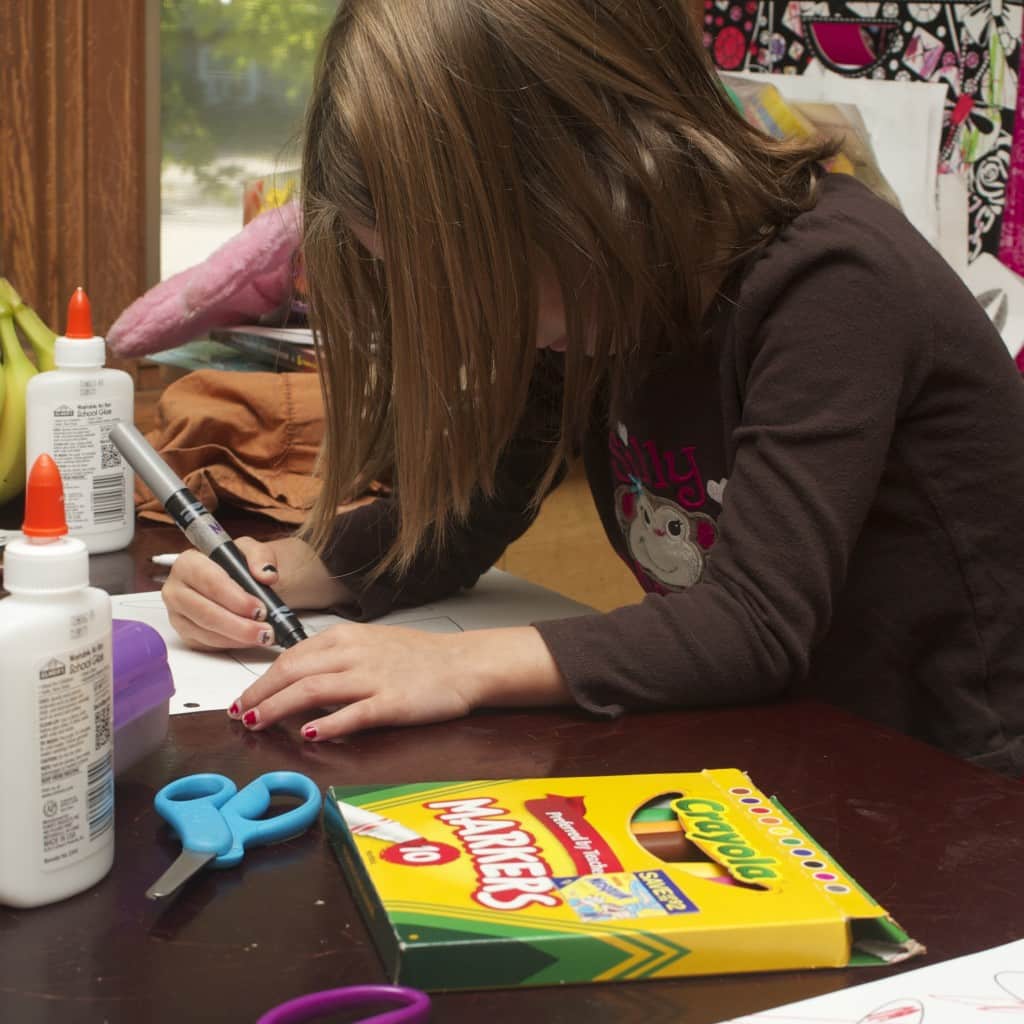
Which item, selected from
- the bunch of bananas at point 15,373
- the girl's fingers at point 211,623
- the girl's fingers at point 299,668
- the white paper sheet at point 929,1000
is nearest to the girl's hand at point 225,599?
the girl's fingers at point 211,623

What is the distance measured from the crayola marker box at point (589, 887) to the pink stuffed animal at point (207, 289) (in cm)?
86

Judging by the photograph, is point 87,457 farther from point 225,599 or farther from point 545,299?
point 545,299

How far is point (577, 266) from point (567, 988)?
1.46 ft

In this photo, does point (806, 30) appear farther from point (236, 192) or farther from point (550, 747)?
point (550, 747)

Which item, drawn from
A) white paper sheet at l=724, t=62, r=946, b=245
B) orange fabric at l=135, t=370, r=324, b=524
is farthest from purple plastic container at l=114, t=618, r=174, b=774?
white paper sheet at l=724, t=62, r=946, b=245

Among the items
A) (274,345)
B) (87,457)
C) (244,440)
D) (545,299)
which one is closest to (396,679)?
(545,299)

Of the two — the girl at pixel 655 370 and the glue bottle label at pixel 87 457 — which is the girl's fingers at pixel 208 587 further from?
the glue bottle label at pixel 87 457

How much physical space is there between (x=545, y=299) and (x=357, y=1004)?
1.54 ft

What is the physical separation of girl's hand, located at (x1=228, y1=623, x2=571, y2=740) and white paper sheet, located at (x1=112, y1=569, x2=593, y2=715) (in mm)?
55

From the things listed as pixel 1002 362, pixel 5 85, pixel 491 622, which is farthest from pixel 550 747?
pixel 5 85

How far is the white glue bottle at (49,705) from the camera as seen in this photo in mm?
445

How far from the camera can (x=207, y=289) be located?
1305 mm

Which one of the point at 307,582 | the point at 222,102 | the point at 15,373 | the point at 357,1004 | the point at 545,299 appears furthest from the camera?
the point at 222,102

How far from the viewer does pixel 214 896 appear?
19.1 inches
